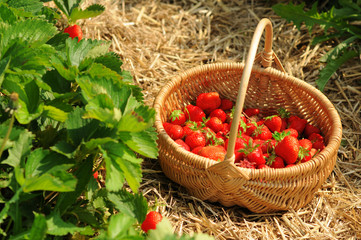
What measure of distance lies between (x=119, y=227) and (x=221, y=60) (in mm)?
1718

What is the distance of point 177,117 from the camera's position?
7.29ft

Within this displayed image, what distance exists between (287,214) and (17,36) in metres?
1.33

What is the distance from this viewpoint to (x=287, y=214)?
6.53ft

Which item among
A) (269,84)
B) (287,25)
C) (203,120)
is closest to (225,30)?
(287,25)

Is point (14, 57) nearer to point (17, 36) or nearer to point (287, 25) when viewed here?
point (17, 36)

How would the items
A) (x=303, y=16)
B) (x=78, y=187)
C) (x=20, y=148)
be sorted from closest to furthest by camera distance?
(x=20, y=148)
(x=78, y=187)
(x=303, y=16)

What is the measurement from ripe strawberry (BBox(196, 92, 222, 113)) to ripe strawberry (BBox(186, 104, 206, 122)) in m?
0.04

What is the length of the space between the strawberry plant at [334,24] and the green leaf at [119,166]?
158cm

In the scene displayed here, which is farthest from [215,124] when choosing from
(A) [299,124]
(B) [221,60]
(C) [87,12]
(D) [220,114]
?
(C) [87,12]

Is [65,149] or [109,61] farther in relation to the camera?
[109,61]

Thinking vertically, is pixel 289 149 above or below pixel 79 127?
below

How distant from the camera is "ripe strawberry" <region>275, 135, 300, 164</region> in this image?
77.2 inches

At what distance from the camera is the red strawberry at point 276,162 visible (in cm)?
200

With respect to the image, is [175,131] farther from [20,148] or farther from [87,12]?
[20,148]
